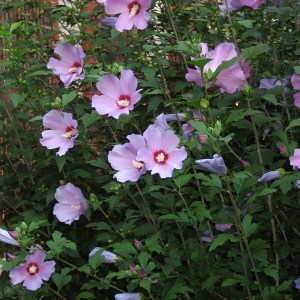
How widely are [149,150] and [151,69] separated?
0.63 m

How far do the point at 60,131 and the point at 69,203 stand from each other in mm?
336

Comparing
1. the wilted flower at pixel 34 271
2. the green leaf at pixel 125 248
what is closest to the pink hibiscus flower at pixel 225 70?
the green leaf at pixel 125 248

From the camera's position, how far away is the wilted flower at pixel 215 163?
1.51 metres

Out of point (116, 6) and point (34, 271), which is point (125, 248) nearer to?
point (34, 271)

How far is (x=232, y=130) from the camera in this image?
224 cm

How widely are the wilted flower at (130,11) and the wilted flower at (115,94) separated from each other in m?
0.22

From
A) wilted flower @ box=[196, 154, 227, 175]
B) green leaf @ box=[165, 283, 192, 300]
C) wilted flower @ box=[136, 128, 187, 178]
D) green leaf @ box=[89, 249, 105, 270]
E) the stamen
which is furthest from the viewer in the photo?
green leaf @ box=[89, 249, 105, 270]

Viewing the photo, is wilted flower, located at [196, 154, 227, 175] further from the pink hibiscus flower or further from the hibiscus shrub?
the pink hibiscus flower

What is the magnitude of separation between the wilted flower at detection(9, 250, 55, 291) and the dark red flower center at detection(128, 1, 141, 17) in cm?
93

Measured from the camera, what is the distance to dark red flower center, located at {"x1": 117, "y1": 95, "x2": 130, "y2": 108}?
1.89 meters

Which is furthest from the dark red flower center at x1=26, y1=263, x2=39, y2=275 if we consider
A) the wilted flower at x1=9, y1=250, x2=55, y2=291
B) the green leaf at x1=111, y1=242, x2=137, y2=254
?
the green leaf at x1=111, y1=242, x2=137, y2=254

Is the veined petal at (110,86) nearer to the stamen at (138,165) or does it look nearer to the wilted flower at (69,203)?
the stamen at (138,165)

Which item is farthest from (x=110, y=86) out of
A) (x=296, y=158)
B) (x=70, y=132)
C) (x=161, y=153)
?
(x=296, y=158)

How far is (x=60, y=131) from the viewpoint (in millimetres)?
2025
